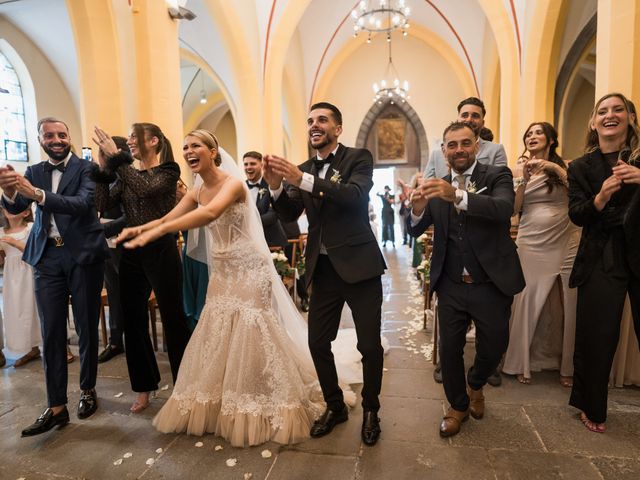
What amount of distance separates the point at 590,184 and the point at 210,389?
2.73m

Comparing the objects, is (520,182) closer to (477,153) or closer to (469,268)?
(477,153)

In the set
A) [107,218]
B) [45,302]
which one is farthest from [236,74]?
[45,302]

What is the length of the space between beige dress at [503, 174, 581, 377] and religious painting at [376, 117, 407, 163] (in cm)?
1572

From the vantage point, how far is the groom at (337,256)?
8.23 ft

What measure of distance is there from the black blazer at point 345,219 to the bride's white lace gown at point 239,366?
0.40 meters

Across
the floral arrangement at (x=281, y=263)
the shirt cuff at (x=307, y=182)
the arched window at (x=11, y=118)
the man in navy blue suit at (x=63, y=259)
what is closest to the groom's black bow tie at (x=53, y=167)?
the man in navy blue suit at (x=63, y=259)

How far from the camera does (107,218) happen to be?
4.23 m

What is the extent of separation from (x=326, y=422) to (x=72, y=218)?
223cm

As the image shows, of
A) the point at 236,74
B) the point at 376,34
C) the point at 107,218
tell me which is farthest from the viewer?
the point at 376,34

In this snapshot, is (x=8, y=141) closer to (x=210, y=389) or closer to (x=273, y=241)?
(x=273, y=241)

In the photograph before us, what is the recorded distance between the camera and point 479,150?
11.1 ft

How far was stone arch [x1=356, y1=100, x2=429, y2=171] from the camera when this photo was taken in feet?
59.4

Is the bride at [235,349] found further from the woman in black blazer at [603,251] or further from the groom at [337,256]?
the woman in black blazer at [603,251]

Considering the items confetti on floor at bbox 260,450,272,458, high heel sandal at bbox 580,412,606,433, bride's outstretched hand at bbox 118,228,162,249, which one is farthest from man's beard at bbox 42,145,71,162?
high heel sandal at bbox 580,412,606,433
